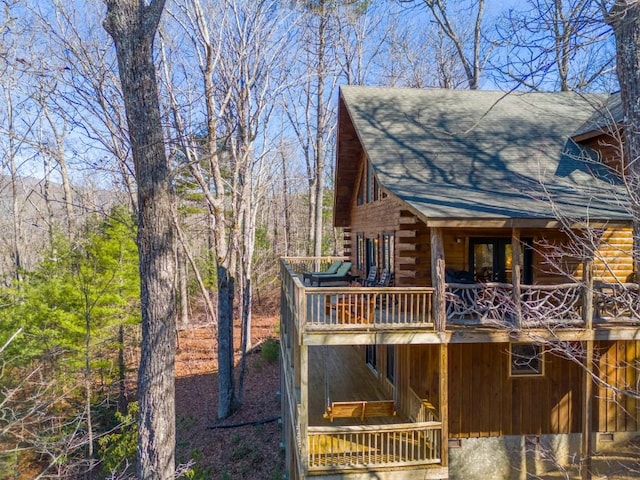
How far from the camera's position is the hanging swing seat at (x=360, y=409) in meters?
9.60

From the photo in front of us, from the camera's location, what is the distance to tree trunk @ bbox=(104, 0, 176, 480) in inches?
280

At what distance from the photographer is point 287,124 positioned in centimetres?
2569

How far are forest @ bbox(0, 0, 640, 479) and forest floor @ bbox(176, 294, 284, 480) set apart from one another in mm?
966

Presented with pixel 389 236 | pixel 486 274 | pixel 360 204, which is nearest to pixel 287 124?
pixel 360 204

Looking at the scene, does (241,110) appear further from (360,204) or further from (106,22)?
(106,22)

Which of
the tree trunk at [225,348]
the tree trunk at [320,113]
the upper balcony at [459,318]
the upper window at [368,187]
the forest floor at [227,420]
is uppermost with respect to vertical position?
the tree trunk at [320,113]

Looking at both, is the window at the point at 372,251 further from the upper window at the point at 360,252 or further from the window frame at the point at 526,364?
the window frame at the point at 526,364

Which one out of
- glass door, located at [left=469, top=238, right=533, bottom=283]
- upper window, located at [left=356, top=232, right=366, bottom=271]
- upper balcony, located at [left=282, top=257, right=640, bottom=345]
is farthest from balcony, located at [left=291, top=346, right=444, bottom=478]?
upper window, located at [left=356, top=232, right=366, bottom=271]

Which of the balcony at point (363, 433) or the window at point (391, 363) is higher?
the window at point (391, 363)

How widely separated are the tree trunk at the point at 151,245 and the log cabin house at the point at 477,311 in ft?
7.82

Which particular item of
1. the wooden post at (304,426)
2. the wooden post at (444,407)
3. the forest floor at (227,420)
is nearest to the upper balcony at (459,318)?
the wooden post at (444,407)

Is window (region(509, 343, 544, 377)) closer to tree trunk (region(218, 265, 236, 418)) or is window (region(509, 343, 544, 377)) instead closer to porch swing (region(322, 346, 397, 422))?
porch swing (region(322, 346, 397, 422))

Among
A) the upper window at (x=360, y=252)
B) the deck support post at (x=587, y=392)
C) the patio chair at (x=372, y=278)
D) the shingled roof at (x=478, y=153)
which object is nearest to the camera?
the deck support post at (x=587, y=392)

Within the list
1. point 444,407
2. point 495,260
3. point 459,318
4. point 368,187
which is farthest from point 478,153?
point 444,407
